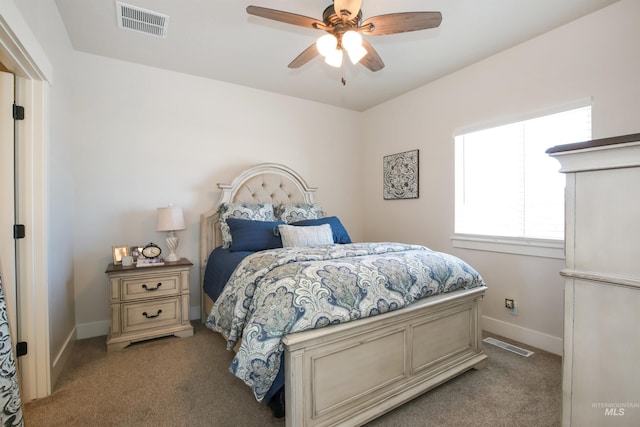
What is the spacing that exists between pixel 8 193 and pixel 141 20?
5.12ft

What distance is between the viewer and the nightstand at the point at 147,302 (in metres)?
2.53

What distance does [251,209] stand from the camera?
10.5ft

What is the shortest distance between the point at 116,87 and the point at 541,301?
4.35 meters

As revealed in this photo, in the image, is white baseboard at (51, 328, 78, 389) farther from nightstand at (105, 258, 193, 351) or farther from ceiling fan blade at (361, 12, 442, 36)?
ceiling fan blade at (361, 12, 442, 36)

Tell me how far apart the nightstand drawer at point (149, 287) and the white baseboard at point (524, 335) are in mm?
2986

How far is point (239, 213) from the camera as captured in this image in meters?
3.11

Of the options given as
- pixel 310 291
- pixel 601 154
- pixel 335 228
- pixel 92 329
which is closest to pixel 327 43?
pixel 310 291

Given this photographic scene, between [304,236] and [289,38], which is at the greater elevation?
[289,38]

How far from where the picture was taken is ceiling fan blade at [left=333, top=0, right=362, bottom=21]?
5.51ft

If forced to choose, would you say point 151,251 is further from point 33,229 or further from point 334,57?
point 334,57

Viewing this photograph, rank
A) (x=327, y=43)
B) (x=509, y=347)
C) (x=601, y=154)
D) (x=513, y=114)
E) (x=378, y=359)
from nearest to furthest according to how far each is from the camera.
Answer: (x=601, y=154)
(x=378, y=359)
(x=327, y=43)
(x=509, y=347)
(x=513, y=114)

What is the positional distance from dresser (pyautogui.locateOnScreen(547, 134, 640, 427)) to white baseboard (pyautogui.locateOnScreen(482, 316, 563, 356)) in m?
2.05

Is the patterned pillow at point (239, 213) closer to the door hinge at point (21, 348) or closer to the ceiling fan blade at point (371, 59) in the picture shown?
the door hinge at point (21, 348)

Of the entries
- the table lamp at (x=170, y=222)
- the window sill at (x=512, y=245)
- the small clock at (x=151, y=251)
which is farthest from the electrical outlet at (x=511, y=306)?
the small clock at (x=151, y=251)
